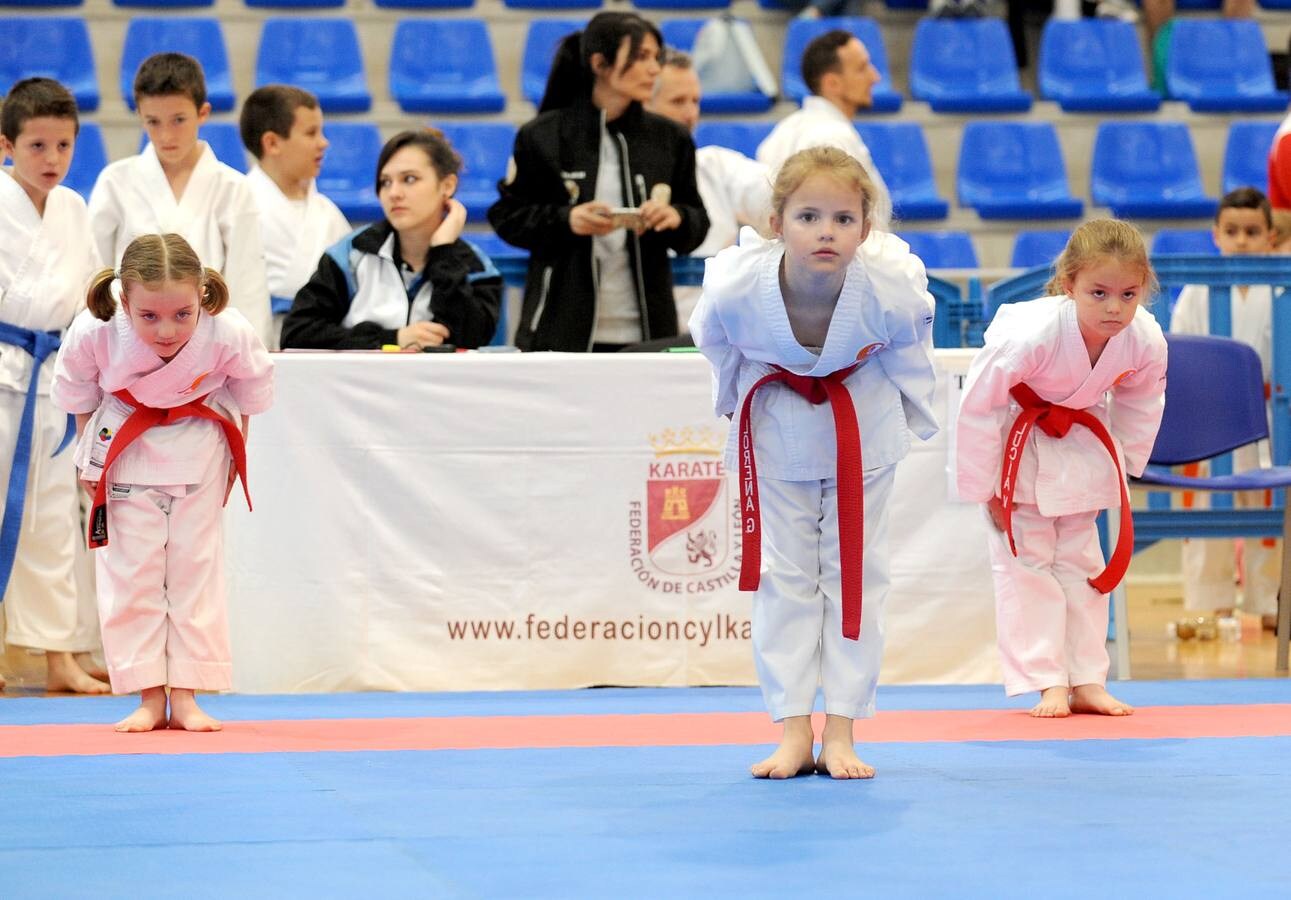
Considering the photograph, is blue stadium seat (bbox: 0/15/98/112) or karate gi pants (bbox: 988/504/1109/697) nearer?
karate gi pants (bbox: 988/504/1109/697)

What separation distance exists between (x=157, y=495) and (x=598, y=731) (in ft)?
3.50

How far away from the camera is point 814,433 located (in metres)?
2.99

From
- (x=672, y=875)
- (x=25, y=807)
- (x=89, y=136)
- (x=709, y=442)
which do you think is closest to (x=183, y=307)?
(x=25, y=807)

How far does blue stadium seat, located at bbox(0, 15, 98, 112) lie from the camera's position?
851 cm

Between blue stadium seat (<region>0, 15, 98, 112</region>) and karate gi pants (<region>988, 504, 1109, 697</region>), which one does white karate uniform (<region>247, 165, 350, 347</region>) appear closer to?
karate gi pants (<region>988, 504, 1109, 697</region>)

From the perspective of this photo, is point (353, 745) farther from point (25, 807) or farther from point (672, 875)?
point (672, 875)

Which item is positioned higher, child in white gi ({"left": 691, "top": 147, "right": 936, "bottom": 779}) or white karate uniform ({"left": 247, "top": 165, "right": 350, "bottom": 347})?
white karate uniform ({"left": 247, "top": 165, "right": 350, "bottom": 347})

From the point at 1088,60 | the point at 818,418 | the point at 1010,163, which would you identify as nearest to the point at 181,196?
the point at 818,418

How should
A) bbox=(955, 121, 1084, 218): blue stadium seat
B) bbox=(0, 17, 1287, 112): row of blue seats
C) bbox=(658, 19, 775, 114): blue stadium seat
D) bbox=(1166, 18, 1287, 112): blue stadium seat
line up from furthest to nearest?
bbox=(1166, 18, 1287, 112): blue stadium seat < bbox=(955, 121, 1084, 218): blue stadium seat < bbox=(658, 19, 775, 114): blue stadium seat < bbox=(0, 17, 1287, 112): row of blue seats

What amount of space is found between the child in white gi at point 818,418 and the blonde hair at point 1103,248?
30.7 inches

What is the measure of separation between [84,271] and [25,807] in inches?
89.1

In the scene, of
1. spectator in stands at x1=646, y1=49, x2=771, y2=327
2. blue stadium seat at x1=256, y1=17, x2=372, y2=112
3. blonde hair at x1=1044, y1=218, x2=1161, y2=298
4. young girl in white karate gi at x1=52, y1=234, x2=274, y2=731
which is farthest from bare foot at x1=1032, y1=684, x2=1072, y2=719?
blue stadium seat at x1=256, y1=17, x2=372, y2=112

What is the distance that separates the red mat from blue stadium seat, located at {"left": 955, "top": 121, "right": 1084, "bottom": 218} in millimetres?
5370

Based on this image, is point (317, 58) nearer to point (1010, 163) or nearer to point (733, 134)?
point (733, 134)
